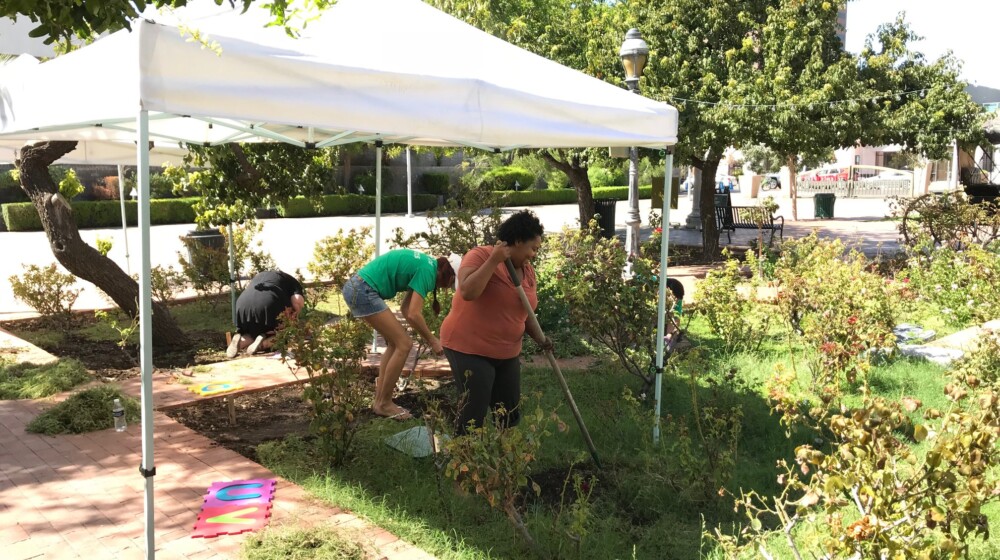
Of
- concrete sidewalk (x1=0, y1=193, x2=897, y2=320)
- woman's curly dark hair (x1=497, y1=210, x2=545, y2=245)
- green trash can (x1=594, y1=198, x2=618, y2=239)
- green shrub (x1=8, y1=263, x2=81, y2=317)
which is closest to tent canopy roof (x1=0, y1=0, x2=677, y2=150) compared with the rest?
woman's curly dark hair (x1=497, y1=210, x2=545, y2=245)

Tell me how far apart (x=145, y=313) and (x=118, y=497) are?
4.71 feet

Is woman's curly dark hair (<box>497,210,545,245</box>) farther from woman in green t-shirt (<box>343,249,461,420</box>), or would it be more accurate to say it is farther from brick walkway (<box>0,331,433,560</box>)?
brick walkway (<box>0,331,433,560</box>)

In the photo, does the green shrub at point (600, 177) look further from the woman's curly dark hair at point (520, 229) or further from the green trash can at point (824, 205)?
the woman's curly dark hair at point (520, 229)

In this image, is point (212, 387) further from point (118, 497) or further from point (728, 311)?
point (728, 311)

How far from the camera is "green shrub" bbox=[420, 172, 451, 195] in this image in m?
35.2

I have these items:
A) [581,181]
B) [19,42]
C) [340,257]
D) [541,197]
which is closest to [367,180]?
[541,197]

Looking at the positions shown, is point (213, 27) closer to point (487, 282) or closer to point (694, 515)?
point (487, 282)

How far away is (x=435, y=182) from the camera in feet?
115

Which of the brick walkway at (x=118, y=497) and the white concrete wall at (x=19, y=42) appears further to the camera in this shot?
the white concrete wall at (x=19, y=42)

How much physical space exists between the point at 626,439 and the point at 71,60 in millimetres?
3502

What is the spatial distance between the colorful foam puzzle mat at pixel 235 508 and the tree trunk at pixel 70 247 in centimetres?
380

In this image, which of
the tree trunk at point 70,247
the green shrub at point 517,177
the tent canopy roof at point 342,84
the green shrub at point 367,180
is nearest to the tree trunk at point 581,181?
the tree trunk at point 70,247

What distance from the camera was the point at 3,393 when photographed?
5.50m

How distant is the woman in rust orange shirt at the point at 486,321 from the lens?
3.76 m
